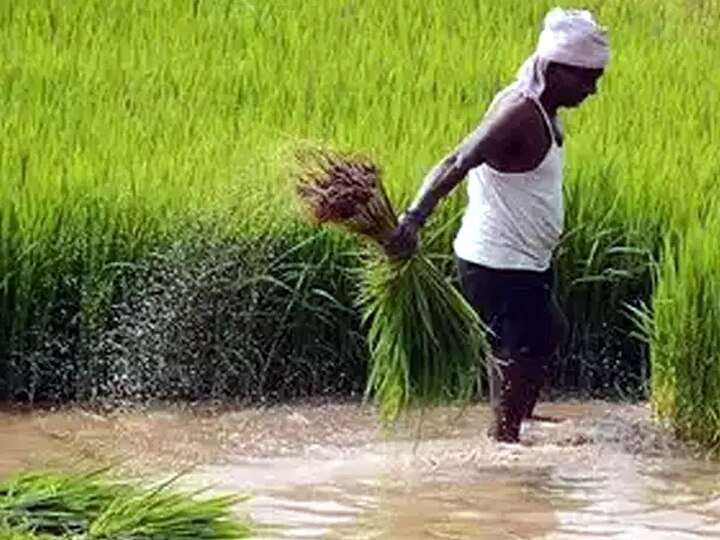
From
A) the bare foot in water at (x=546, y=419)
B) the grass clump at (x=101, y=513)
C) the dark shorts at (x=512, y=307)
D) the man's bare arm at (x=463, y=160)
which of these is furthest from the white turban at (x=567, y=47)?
the grass clump at (x=101, y=513)

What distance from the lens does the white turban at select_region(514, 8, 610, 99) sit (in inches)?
231

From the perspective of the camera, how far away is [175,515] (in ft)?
13.4

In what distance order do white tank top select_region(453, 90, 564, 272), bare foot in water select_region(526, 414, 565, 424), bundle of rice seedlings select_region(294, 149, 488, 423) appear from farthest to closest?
bare foot in water select_region(526, 414, 565, 424), white tank top select_region(453, 90, 564, 272), bundle of rice seedlings select_region(294, 149, 488, 423)

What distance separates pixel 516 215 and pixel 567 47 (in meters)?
0.46

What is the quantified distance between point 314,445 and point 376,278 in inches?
27.8

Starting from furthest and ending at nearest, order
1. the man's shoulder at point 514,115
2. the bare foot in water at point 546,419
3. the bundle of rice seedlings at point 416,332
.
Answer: the bare foot in water at point 546,419 < the man's shoulder at point 514,115 < the bundle of rice seedlings at point 416,332

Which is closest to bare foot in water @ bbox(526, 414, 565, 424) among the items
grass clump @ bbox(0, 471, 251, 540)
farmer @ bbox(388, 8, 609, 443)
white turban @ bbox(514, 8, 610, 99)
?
farmer @ bbox(388, 8, 609, 443)

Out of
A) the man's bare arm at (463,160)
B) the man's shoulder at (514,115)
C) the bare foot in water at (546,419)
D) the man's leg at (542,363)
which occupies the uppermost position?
the man's shoulder at (514,115)

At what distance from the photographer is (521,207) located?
19.6ft

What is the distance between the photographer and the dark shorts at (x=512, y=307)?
19.8 ft

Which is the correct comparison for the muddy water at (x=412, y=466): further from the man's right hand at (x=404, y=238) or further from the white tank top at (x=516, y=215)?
the man's right hand at (x=404, y=238)

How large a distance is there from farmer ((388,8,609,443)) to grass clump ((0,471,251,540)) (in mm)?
1778

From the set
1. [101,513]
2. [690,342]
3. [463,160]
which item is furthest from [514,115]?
[101,513]

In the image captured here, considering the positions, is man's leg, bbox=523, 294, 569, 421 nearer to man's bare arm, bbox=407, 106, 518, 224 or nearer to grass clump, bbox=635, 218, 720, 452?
grass clump, bbox=635, 218, 720, 452
